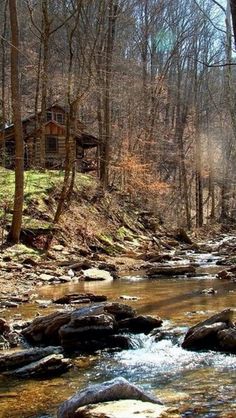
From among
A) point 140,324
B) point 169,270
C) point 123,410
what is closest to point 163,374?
point 123,410

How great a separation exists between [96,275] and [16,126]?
18.5 ft

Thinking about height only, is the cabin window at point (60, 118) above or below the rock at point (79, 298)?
above

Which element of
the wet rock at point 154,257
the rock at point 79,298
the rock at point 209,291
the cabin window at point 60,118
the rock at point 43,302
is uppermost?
the cabin window at point 60,118

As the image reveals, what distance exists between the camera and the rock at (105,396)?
5168mm

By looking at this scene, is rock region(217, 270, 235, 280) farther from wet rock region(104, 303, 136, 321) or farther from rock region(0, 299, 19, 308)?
rock region(0, 299, 19, 308)

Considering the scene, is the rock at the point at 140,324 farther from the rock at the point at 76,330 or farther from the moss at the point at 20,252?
the moss at the point at 20,252

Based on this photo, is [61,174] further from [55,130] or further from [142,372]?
[142,372]

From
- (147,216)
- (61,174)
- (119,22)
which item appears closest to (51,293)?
(61,174)

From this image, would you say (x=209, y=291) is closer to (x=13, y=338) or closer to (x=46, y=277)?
(x=46, y=277)

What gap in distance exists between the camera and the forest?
6.52 m

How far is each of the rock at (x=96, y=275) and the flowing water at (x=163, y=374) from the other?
13.1ft

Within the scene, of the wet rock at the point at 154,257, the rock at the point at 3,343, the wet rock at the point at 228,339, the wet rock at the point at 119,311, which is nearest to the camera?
the wet rock at the point at 228,339

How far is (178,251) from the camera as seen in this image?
23.6 meters

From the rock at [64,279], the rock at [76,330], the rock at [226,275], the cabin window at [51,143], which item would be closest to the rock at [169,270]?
the rock at [226,275]
